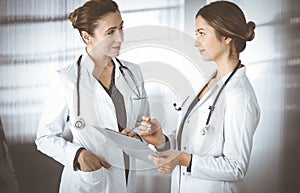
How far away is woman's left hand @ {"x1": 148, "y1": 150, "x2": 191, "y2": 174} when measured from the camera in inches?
73.4

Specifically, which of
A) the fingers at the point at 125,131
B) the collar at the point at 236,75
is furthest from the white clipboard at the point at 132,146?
the collar at the point at 236,75

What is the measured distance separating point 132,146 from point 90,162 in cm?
12

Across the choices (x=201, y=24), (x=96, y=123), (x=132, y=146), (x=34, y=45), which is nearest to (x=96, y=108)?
(x=96, y=123)

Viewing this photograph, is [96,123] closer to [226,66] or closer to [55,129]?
[55,129]

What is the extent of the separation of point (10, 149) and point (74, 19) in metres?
0.40

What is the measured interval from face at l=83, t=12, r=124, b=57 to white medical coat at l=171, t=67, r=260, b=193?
25 centimetres

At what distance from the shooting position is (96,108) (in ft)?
6.17

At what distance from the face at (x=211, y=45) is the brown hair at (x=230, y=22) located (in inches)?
0.7

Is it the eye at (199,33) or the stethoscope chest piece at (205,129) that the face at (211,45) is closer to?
the eye at (199,33)

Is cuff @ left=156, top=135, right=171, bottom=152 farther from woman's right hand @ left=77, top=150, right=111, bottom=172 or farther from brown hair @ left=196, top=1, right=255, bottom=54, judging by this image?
brown hair @ left=196, top=1, right=255, bottom=54

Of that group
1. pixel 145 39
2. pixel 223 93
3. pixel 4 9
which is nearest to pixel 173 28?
pixel 145 39

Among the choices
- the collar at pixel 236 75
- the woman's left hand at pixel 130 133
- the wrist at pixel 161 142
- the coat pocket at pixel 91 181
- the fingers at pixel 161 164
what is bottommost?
the coat pocket at pixel 91 181

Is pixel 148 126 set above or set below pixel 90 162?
above

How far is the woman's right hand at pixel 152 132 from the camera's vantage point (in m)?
1.87
